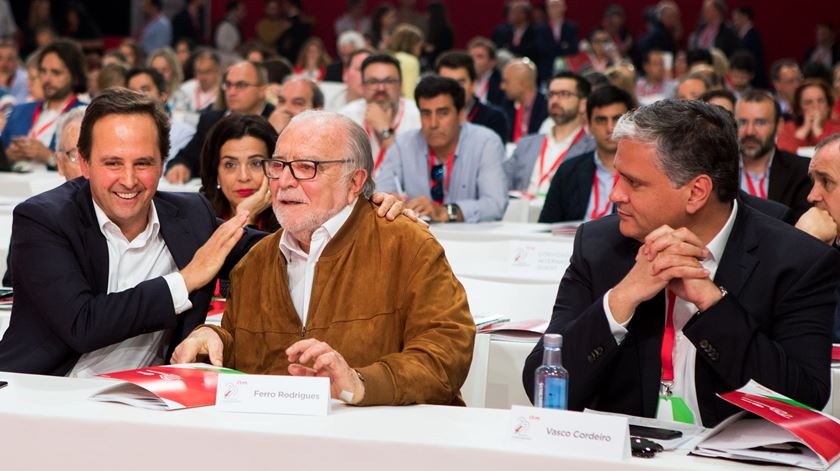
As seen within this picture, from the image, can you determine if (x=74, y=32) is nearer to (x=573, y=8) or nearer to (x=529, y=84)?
(x=573, y=8)

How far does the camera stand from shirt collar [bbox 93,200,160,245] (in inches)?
114

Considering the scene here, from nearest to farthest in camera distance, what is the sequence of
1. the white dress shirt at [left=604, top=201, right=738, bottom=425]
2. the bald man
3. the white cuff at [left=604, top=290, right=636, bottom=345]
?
the white cuff at [left=604, top=290, right=636, bottom=345]
the white dress shirt at [left=604, top=201, right=738, bottom=425]
the bald man

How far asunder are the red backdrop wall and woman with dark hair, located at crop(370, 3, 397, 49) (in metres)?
2.32

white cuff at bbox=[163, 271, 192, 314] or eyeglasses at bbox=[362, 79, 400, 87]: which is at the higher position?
eyeglasses at bbox=[362, 79, 400, 87]

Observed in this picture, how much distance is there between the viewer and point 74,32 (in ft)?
53.0

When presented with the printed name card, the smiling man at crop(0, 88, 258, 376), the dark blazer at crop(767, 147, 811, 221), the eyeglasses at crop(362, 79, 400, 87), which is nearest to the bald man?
the eyeglasses at crop(362, 79, 400, 87)

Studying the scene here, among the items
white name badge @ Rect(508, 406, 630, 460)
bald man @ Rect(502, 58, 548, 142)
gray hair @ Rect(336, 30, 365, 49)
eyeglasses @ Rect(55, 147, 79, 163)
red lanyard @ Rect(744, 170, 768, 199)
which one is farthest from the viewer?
gray hair @ Rect(336, 30, 365, 49)

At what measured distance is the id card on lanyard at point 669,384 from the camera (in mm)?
2527

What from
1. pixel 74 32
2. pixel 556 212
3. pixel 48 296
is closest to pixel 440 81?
pixel 556 212

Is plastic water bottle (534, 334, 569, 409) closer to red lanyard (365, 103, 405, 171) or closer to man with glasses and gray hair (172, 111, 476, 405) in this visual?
man with glasses and gray hair (172, 111, 476, 405)

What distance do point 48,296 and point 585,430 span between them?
1.42m

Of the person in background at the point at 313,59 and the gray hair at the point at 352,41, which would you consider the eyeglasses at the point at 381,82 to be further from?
the person in background at the point at 313,59

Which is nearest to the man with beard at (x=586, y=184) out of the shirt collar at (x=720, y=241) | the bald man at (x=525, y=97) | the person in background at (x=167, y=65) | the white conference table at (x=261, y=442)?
the shirt collar at (x=720, y=241)

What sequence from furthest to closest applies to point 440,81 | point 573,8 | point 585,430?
point 573,8, point 440,81, point 585,430
